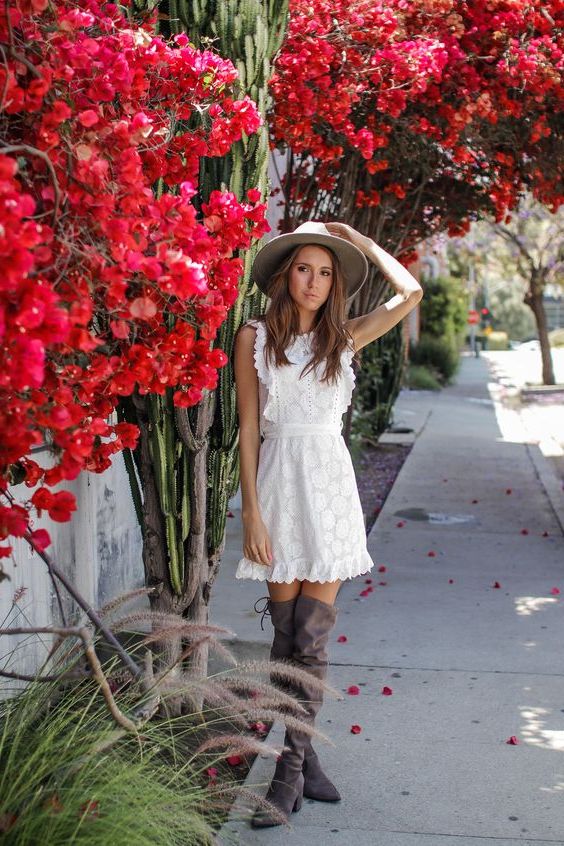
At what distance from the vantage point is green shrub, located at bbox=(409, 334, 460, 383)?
2481cm

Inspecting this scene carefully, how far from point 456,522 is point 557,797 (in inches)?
204

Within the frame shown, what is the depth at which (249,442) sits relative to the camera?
3633 millimetres

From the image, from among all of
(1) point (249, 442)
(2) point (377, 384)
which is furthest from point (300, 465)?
(2) point (377, 384)

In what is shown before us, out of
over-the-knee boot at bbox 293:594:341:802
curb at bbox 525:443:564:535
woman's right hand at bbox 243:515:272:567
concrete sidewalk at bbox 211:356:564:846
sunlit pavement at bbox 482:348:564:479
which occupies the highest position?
woman's right hand at bbox 243:515:272:567

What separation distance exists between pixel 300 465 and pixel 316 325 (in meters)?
0.51

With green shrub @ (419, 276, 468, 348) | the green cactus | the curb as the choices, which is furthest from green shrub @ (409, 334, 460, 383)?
the green cactus

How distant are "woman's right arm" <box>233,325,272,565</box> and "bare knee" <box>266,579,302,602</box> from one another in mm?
132

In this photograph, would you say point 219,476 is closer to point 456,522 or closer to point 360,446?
point 456,522

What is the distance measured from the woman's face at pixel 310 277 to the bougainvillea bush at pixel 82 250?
27.6 inches

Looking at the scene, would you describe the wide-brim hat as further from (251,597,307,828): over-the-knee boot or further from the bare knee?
(251,597,307,828): over-the-knee boot

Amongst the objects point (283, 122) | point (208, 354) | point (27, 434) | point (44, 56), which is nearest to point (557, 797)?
point (208, 354)

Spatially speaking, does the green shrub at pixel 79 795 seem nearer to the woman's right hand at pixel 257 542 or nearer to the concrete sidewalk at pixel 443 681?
the concrete sidewalk at pixel 443 681

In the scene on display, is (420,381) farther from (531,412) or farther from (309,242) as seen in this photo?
(309,242)

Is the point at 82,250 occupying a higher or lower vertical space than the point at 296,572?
higher
